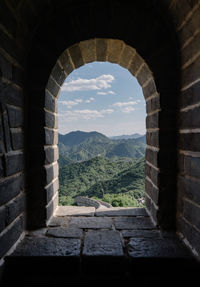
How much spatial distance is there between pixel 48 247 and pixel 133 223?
2.75ft

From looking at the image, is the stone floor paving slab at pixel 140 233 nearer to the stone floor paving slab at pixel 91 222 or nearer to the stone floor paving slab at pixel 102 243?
the stone floor paving slab at pixel 102 243

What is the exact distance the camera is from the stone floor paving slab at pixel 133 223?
184cm

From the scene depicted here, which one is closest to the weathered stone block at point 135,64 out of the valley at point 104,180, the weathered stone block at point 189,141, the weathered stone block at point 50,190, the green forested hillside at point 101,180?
the weathered stone block at point 189,141

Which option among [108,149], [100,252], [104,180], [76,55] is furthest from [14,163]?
[108,149]

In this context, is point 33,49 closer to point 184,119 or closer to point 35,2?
point 35,2

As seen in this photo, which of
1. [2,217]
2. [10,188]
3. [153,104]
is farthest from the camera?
[153,104]

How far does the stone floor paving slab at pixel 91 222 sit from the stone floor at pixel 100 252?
0.04 metres

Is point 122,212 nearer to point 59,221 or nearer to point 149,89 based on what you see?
point 59,221

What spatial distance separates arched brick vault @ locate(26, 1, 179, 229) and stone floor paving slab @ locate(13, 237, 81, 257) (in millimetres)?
221

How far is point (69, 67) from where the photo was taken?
6.87 ft

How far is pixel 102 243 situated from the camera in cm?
158

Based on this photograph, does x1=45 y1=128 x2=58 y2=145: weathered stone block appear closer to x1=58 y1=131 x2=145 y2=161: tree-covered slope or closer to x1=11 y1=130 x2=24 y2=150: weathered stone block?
x1=11 y1=130 x2=24 y2=150: weathered stone block

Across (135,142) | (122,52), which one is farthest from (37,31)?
(135,142)

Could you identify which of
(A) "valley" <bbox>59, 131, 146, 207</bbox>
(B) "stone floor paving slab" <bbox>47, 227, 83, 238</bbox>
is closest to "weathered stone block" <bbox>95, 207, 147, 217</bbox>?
(B) "stone floor paving slab" <bbox>47, 227, 83, 238</bbox>
